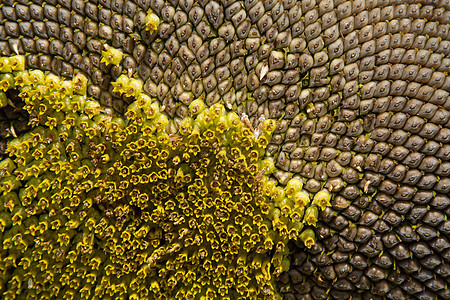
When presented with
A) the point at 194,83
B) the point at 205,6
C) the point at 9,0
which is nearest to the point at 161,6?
the point at 205,6

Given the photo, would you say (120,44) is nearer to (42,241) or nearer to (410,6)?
(42,241)

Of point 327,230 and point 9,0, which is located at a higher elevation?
point 9,0

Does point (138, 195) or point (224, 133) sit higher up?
point (224, 133)

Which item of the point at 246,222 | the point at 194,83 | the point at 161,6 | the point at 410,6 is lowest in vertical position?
the point at 246,222

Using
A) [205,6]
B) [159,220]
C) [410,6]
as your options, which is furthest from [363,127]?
[159,220]
